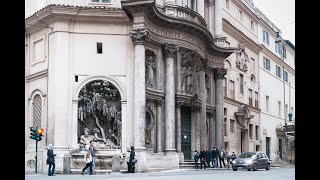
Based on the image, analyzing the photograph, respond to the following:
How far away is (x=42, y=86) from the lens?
3177 cm

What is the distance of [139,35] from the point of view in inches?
1198

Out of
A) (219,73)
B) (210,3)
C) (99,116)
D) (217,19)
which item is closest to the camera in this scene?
(99,116)

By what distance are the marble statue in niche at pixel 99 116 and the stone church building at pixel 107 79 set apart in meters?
0.06

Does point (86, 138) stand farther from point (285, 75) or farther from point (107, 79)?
point (285, 75)

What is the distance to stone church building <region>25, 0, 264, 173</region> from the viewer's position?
30250 millimetres

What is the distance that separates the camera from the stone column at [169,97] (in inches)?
1270

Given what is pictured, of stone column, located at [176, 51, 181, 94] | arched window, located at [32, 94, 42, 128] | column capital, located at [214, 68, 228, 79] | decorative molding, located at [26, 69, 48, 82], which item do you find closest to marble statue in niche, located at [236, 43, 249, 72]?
column capital, located at [214, 68, 228, 79]

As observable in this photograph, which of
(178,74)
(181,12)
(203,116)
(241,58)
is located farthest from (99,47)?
(241,58)

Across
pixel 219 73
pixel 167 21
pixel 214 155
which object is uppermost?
pixel 167 21

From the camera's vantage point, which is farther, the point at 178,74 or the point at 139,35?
the point at 178,74

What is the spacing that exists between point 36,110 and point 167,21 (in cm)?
938

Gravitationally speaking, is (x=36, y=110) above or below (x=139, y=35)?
below
